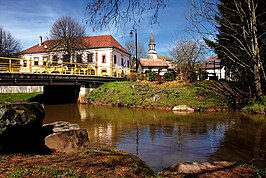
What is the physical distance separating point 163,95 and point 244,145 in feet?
42.9

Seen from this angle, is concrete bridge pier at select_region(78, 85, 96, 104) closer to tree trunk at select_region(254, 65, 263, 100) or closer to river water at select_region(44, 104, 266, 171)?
river water at select_region(44, 104, 266, 171)

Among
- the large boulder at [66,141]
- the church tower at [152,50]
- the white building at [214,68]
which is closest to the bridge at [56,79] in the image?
the white building at [214,68]

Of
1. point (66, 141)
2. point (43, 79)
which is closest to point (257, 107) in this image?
point (66, 141)

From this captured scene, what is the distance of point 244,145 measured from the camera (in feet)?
25.1

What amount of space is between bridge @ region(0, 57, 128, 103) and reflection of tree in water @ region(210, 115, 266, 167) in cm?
1591

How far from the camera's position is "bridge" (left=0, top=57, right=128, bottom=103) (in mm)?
18031

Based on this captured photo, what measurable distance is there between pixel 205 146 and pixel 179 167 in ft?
11.2

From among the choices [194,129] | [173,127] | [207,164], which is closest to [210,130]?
[194,129]

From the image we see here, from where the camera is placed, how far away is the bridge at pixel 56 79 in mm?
18031

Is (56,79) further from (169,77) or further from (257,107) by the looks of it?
(257,107)

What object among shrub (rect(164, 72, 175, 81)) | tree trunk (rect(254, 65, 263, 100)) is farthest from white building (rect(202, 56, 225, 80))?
tree trunk (rect(254, 65, 263, 100))

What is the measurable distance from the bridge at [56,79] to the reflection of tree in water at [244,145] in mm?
15906

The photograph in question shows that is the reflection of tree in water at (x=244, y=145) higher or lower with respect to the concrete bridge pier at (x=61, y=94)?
lower

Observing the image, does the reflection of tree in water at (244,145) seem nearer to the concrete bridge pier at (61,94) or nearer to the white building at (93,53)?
the concrete bridge pier at (61,94)
